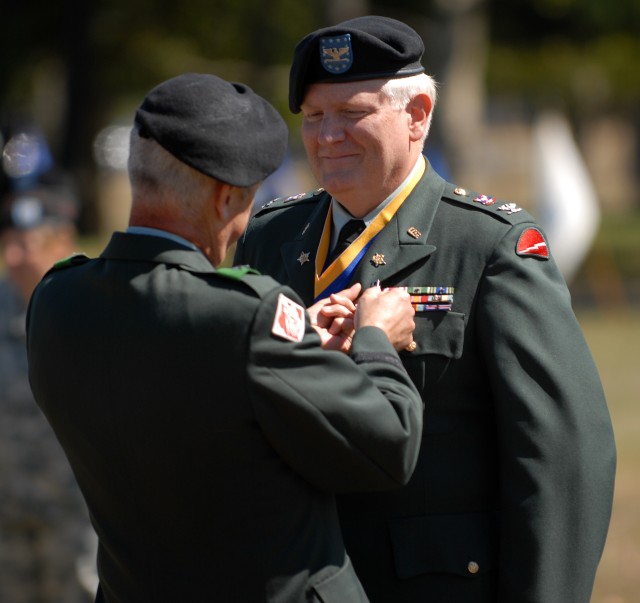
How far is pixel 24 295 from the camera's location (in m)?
5.12

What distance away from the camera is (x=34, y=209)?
5.28 metres

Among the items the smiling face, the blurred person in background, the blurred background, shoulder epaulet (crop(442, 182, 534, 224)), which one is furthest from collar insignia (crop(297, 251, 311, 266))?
the blurred background

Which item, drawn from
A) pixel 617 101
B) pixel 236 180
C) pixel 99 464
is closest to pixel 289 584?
pixel 99 464

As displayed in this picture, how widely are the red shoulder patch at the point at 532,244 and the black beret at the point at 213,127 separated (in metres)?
0.69

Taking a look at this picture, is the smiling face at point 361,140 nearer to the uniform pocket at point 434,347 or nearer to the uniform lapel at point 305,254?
the uniform lapel at point 305,254

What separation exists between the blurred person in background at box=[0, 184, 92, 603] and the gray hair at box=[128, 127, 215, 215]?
259cm

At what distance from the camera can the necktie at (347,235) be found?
10.4 ft

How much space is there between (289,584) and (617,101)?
40551mm

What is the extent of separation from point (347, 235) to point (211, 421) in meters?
0.89

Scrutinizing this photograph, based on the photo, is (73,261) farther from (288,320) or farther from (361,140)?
(361,140)

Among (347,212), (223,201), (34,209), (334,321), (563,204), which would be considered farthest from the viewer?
(563,204)

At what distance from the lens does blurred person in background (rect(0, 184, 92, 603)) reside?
16.5ft

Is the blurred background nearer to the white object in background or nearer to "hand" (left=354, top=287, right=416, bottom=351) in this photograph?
the white object in background

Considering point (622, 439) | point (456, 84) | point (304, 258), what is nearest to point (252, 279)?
point (304, 258)
